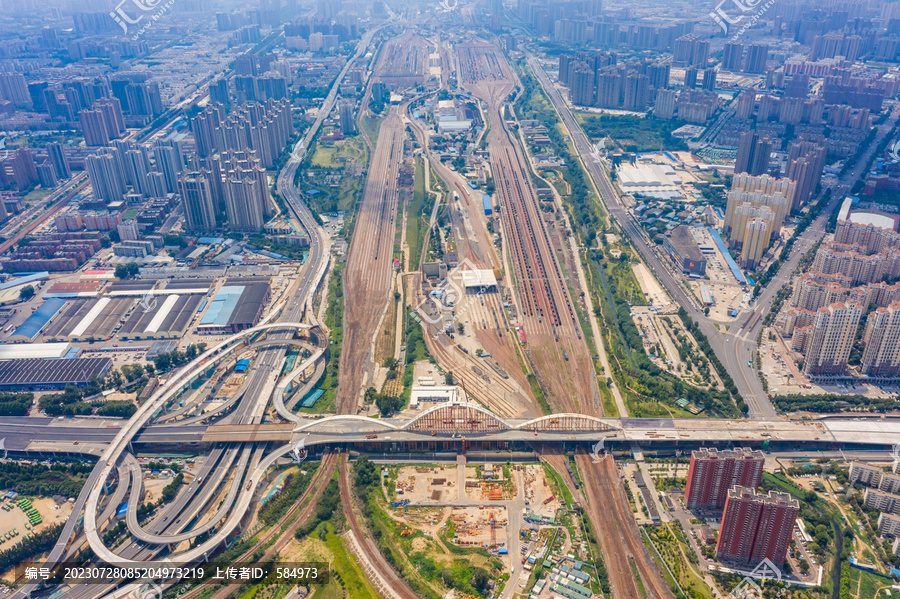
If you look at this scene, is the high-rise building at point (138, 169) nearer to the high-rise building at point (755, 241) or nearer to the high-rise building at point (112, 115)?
the high-rise building at point (112, 115)

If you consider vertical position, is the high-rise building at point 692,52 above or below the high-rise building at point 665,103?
above

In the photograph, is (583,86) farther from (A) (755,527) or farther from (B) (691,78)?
(A) (755,527)

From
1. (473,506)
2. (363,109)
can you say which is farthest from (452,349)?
(363,109)

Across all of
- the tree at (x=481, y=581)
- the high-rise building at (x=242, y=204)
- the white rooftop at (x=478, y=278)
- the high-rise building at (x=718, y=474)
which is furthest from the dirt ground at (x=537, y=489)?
the high-rise building at (x=242, y=204)

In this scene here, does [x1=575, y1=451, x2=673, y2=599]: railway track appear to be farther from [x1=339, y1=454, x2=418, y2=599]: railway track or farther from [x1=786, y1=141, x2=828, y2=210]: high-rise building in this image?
[x1=786, y1=141, x2=828, y2=210]: high-rise building

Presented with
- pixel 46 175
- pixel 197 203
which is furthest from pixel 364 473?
pixel 46 175

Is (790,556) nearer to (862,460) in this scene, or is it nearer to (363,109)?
(862,460)

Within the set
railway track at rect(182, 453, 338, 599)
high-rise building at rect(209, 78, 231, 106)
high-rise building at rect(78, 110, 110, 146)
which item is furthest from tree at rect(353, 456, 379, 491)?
high-rise building at rect(209, 78, 231, 106)

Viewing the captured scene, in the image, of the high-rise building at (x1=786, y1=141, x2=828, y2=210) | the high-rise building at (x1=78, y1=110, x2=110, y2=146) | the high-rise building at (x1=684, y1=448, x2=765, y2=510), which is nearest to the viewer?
the high-rise building at (x1=684, y1=448, x2=765, y2=510)
